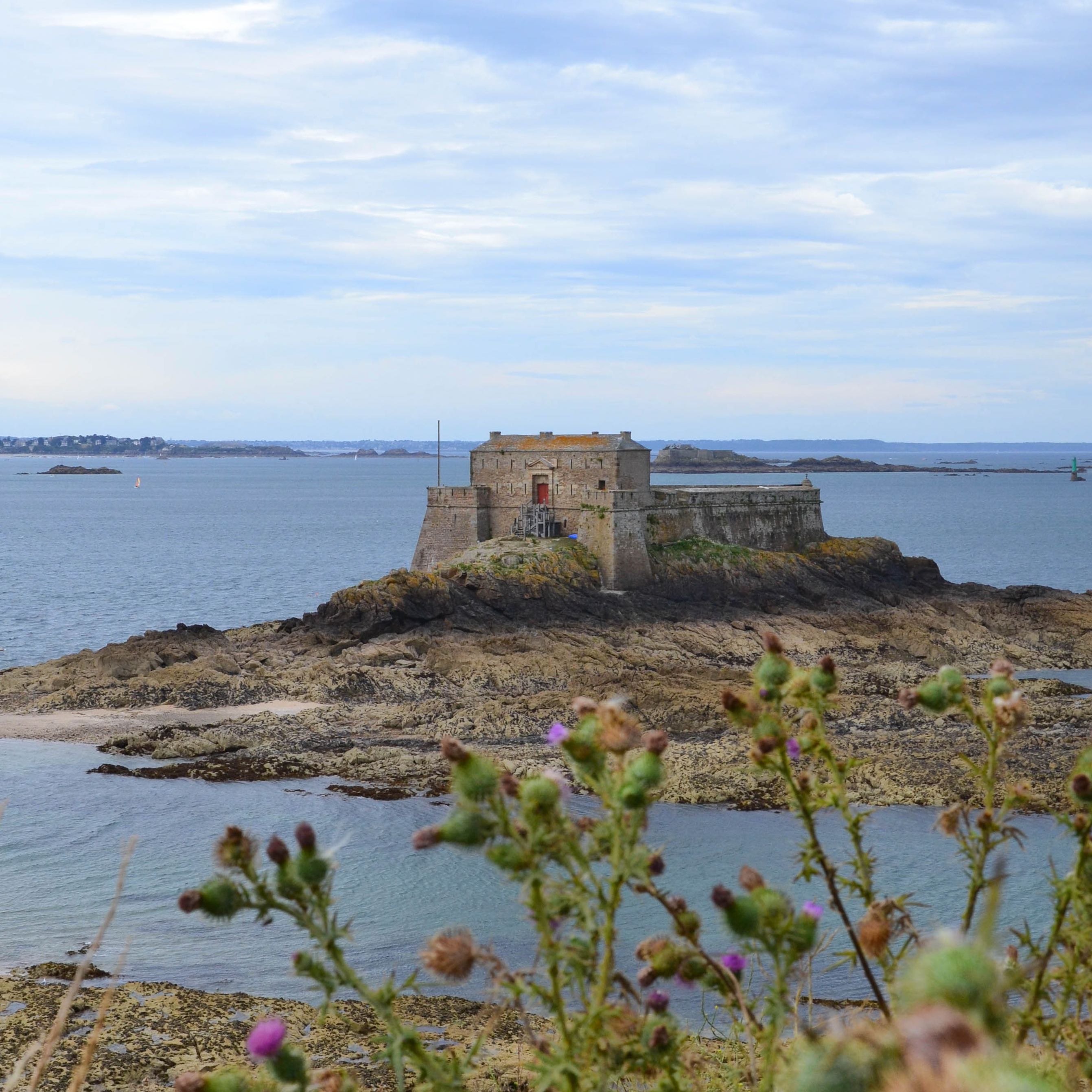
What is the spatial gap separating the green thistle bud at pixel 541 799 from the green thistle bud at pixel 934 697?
1.27 m

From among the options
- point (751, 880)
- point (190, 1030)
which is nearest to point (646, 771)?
point (751, 880)

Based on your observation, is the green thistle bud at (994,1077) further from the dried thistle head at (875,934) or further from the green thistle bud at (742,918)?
the dried thistle head at (875,934)

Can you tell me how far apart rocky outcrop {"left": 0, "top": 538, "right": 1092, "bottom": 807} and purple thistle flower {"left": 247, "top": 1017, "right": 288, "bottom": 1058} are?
20793 mm

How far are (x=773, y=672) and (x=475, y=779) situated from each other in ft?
3.60

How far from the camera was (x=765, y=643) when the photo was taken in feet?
12.5

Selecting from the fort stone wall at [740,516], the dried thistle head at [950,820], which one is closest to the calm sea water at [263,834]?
the dried thistle head at [950,820]

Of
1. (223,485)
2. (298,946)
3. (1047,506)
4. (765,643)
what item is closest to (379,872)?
(298,946)

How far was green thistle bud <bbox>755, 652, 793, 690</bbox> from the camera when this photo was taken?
3564 mm

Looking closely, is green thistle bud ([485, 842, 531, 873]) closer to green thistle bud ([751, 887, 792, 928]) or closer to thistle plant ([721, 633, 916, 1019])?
green thistle bud ([751, 887, 792, 928])

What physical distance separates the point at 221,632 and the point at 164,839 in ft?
56.6

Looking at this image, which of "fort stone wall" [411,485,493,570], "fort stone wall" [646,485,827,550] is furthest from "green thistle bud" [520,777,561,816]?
"fort stone wall" [411,485,493,570]

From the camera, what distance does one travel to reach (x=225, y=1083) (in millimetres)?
2459

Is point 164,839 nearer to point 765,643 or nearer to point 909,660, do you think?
point 765,643

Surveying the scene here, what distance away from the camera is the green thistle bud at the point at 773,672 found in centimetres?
356
